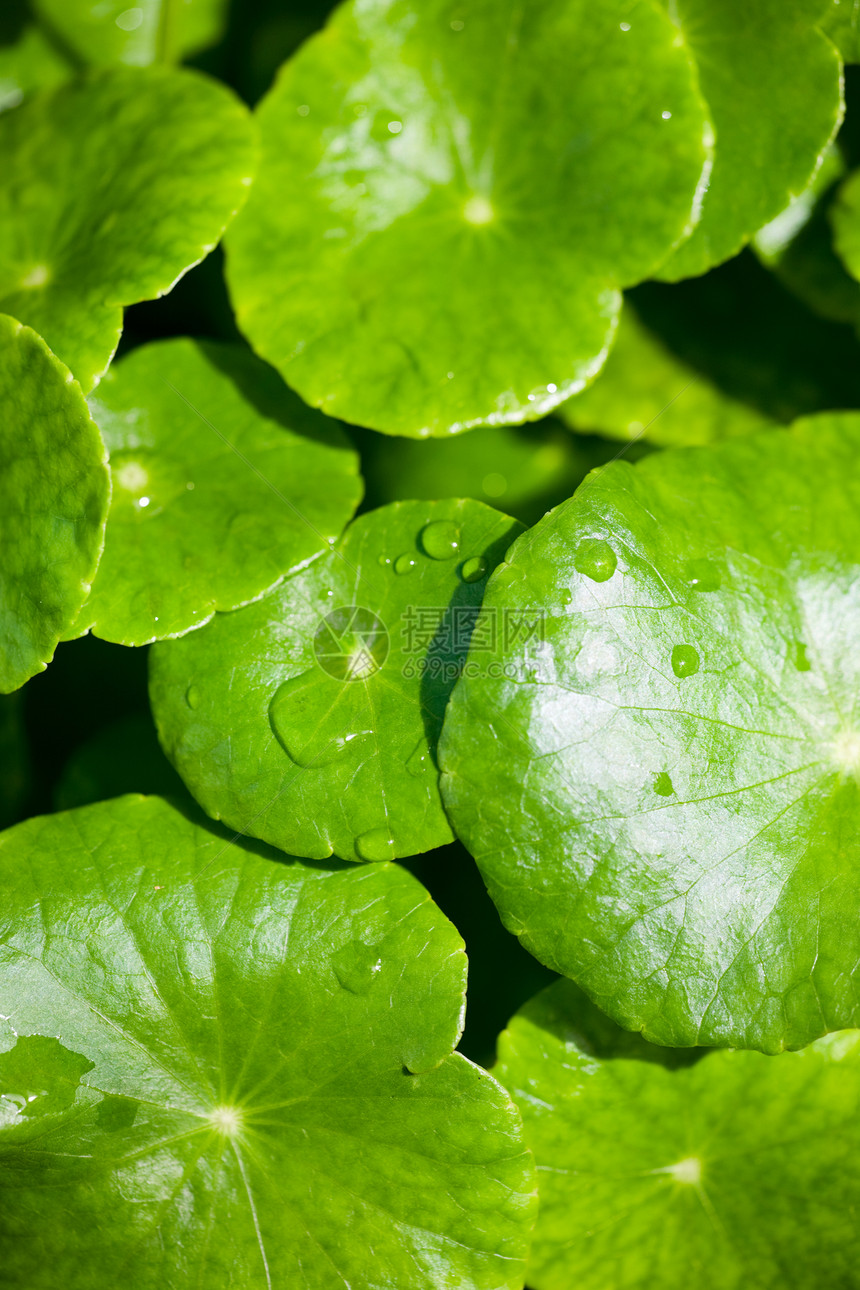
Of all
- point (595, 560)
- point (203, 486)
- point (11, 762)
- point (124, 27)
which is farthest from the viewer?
point (124, 27)

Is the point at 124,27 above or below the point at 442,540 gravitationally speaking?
above

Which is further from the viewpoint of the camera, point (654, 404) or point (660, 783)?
point (654, 404)

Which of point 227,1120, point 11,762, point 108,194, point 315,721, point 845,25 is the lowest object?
point 227,1120

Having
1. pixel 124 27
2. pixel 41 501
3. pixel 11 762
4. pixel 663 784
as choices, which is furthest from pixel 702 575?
pixel 124 27

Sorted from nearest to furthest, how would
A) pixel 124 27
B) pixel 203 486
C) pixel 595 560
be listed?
pixel 595 560, pixel 203 486, pixel 124 27

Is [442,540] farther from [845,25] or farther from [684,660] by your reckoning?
[845,25]

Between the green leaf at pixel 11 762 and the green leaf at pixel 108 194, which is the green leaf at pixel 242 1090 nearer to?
the green leaf at pixel 11 762

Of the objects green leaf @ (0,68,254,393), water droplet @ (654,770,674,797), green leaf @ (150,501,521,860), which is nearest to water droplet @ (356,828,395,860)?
green leaf @ (150,501,521,860)
